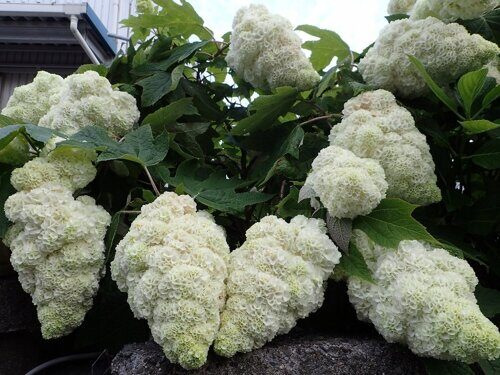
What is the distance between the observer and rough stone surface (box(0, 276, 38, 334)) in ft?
3.15

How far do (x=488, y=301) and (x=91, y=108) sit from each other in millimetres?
799

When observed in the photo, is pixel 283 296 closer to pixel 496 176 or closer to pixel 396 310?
pixel 396 310

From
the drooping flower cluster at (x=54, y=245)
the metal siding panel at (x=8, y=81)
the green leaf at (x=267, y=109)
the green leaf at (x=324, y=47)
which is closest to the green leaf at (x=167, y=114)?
the green leaf at (x=267, y=109)

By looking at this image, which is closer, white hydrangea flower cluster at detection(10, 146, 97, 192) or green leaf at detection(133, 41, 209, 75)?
white hydrangea flower cluster at detection(10, 146, 97, 192)

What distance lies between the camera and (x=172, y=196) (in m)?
0.82

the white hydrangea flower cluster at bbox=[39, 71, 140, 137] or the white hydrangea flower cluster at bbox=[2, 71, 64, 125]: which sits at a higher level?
the white hydrangea flower cluster at bbox=[39, 71, 140, 137]

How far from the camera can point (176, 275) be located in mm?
674

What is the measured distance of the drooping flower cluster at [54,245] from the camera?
31.5 inches

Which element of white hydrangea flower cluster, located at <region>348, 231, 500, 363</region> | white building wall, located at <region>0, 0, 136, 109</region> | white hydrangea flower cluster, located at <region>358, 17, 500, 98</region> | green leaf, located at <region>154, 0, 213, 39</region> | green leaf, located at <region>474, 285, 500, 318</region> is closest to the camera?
white hydrangea flower cluster, located at <region>348, 231, 500, 363</region>

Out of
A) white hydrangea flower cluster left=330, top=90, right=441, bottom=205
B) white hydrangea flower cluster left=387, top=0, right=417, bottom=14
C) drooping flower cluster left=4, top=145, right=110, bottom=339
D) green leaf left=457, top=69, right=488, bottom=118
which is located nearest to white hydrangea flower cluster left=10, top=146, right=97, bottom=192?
drooping flower cluster left=4, top=145, right=110, bottom=339

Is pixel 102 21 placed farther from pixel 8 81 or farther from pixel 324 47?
pixel 324 47

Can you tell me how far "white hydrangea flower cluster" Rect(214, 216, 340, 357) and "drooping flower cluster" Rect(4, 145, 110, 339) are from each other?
0.82 feet

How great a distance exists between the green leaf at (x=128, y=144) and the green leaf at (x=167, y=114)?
7cm

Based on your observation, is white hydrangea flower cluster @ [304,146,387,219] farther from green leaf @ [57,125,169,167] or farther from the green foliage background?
green leaf @ [57,125,169,167]
